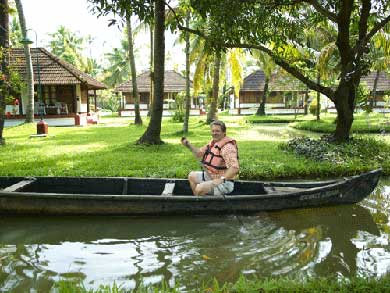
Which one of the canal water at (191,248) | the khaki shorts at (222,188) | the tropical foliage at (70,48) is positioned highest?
the tropical foliage at (70,48)

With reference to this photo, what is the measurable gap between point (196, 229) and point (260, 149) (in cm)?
690

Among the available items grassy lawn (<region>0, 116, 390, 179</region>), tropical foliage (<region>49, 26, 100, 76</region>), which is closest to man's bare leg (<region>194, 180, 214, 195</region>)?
grassy lawn (<region>0, 116, 390, 179</region>)

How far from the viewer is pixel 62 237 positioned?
19.6ft

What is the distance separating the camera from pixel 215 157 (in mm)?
6520

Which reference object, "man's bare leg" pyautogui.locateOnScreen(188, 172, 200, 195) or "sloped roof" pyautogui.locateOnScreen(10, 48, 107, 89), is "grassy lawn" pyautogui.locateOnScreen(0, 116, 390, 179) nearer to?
"man's bare leg" pyautogui.locateOnScreen(188, 172, 200, 195)

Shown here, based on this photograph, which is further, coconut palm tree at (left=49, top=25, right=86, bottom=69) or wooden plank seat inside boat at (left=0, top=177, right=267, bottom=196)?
coconut palm tree at (left=49, top=25, right=86, bottom=69)

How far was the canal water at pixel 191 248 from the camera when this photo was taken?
4.66m

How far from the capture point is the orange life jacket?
641 centimetres

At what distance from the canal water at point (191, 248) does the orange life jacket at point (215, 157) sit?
85 cm

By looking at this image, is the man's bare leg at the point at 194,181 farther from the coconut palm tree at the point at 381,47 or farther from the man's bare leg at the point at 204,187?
the coconut palm tree at the point at 381,47

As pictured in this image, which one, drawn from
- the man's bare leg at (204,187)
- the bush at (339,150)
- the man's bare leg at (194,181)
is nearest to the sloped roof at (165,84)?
the bush at (339,150)

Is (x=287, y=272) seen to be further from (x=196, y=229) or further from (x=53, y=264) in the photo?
(x=53, y=264)

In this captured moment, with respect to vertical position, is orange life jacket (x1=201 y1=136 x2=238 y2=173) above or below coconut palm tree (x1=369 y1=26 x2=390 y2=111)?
below

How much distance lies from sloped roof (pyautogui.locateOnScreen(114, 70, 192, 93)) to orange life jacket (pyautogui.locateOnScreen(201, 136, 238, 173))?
31.7 meters
